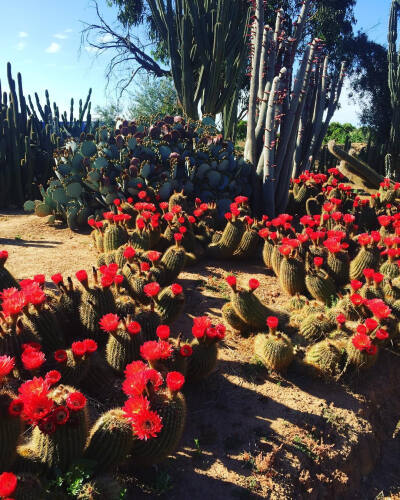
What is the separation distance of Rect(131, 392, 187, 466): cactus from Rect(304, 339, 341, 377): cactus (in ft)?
4.42

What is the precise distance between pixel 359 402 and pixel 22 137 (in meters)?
9.22

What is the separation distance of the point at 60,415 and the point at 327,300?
288 cm

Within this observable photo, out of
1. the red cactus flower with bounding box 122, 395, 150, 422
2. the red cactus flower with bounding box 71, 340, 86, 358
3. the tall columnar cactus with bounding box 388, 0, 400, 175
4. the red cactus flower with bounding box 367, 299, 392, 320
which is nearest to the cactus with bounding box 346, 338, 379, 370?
the red cactus flower with bounding box 367, 299, 392, 320

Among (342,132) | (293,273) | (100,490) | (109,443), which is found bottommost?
(100,490)

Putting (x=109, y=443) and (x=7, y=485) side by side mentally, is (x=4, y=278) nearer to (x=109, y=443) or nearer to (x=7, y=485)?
(x=109, y=443)

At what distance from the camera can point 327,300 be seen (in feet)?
12.6

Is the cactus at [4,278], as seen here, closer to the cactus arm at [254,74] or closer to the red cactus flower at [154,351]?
the red cactus flower at [154,351]

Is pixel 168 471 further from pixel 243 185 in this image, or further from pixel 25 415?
pixel 243 185

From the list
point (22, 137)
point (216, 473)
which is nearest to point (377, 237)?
point (216, 473)

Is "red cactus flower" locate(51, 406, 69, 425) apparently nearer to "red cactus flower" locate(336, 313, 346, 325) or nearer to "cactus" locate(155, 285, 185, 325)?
"cactus" locate(155, 285, 185, 325)

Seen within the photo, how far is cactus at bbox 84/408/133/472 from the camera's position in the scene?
5.90 ft

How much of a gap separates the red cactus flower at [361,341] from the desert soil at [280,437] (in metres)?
0.39

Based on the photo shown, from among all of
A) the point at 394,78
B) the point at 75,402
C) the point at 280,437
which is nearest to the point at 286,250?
the point at 280,437

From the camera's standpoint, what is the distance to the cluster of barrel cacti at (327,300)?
2.93m
